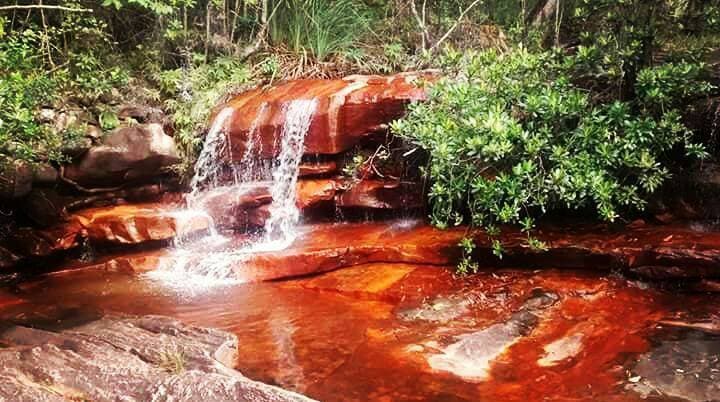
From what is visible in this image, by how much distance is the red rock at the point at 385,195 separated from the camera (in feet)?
21.1

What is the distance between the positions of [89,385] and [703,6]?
5996 mm

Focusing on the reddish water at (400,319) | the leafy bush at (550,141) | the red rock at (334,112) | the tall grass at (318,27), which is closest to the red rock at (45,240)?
the reddish water at (400,319)

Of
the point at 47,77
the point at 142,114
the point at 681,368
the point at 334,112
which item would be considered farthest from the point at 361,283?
the point at 47,77

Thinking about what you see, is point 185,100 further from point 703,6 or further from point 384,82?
point 703,6

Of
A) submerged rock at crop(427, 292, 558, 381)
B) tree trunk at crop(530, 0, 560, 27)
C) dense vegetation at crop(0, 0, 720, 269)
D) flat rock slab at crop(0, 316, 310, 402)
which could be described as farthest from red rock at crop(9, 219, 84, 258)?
tree trunk at crop(530, 0, 560, 27)

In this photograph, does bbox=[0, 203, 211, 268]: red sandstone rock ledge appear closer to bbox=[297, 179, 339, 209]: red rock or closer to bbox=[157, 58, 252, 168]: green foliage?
bbox=[157, 58, 252, 168]: green foliage

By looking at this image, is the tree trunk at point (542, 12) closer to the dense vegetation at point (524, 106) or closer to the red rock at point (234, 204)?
the dense vegetation at point (524, 106)

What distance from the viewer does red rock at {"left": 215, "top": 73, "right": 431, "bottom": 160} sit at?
651cm

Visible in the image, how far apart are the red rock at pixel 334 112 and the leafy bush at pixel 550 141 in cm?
119

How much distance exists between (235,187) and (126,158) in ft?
4.35

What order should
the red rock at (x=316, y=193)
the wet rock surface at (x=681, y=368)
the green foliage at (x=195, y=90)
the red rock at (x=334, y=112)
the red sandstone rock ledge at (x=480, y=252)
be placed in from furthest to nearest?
1. the green foliage at (x=195, y=90)
2. the red rock at (x=316, y=193)
3. the red rock at (x=334, y=112)
4. the red sandstone rock ledge at (x=480, y=252)
5. the wet rock surface at (x=681, y=368)

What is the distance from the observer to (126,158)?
664cm

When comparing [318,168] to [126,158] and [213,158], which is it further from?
[126,158]

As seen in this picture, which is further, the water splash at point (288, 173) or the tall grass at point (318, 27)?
the tall grass at point (318, 27)
